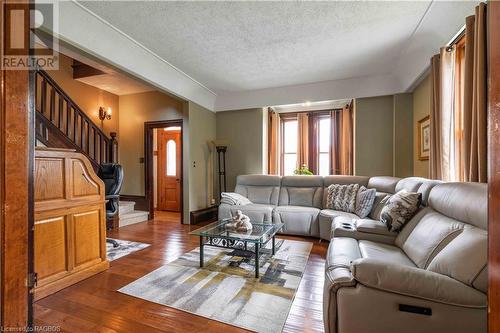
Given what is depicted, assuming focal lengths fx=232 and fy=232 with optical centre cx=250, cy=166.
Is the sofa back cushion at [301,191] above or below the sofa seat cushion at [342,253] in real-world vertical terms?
above

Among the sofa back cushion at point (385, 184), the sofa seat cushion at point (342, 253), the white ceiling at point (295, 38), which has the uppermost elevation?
the white ceiling at point (295, 38)

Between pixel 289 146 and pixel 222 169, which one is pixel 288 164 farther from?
pixel 222 169

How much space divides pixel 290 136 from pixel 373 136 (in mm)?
2028

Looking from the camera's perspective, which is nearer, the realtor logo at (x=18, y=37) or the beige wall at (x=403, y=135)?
the realtor logo at (x=18, y=37)

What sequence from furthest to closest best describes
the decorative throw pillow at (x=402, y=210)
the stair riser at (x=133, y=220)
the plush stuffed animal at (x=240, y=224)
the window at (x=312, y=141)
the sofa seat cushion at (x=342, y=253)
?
the window at (x=312, y=141)
the stair riser at (x=133, y=220)
the plush stuffed animal at (x=240, y=224)
the decorative throw pillow at (x=402, y=210)
the sofa seat cushion at (x=342, y=253)

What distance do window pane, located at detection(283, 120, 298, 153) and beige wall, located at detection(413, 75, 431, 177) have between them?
2.54m

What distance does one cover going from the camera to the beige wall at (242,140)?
5.11 meters

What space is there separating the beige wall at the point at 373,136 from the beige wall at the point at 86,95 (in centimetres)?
528

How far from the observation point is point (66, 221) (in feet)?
7.16

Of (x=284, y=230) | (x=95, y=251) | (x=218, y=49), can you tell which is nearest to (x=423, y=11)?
(x=218, y=49)

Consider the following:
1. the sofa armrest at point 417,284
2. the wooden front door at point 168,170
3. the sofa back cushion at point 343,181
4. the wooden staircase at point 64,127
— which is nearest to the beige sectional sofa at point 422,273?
the sofa armrest at point 417,284

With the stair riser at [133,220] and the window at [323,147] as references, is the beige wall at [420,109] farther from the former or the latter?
the stair riser at [133,220]

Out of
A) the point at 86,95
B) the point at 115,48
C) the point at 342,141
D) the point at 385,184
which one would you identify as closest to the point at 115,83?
the point at 86,95

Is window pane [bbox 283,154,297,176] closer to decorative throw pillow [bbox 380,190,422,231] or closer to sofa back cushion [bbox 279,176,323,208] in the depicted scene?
sofa back cushion [bbox 279,176,323,208]
